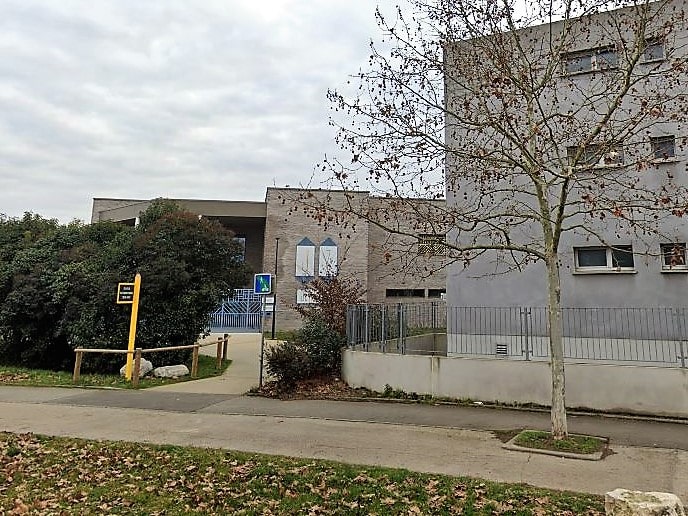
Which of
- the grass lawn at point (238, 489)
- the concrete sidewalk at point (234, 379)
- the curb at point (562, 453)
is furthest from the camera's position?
the concrete sidewalk at point (234, 379)

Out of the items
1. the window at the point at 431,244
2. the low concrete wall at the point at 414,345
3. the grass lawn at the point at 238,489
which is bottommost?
the grass lawn at the point at 238,489

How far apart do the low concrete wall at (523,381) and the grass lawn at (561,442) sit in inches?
83.8

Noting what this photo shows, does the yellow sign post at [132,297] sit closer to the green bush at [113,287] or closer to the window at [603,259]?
the green bush at [113,287]

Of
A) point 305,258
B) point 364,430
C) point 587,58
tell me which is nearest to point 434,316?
point 364,430

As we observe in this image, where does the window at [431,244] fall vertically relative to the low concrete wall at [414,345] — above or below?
above

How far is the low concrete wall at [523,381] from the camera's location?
8.98m

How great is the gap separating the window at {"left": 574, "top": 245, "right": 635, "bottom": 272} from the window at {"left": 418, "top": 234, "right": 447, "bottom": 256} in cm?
538

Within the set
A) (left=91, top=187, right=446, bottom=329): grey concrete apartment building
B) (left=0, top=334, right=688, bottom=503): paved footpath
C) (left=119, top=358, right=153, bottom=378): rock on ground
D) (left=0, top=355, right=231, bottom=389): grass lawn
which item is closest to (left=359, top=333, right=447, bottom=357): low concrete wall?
(left=0, top=334, right=688, bottom=503): paved footpath

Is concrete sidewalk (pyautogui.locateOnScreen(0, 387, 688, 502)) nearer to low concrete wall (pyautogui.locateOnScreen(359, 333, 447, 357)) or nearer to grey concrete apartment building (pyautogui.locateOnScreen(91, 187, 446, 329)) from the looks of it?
low concrete wall (pyautogui.locateOnScreen(359, 333, 447, 357))

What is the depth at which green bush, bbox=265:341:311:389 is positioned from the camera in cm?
1146

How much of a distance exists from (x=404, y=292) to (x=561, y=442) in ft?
88.9

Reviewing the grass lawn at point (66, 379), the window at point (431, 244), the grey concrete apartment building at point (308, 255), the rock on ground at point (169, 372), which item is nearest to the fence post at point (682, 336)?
the window at point (431, 244)

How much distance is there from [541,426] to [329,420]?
3.48m

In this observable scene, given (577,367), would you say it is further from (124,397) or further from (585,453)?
(124,397)
